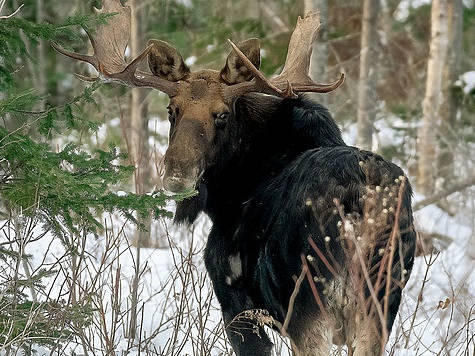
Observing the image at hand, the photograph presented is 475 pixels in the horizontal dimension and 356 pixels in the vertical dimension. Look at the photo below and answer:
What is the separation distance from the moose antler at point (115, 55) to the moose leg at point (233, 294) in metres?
1.18

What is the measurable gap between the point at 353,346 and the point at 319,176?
972 mm

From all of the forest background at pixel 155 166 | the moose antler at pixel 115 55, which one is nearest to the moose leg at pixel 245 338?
the forest background at pixel 155 166

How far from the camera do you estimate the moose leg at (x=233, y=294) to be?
5.32 metres

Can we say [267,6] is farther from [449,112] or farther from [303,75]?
[303,75]

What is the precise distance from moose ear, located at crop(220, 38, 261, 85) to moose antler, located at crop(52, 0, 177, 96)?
383 millimetres

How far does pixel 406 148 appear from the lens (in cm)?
1798

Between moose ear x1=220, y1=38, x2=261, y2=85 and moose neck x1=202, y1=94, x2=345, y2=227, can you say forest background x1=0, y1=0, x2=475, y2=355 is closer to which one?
moose neck x1=202, y1=94, x2=345, y2=227

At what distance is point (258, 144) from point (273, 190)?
0.70 meters

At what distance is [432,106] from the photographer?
14250 millimetres

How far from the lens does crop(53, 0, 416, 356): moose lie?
443 cm

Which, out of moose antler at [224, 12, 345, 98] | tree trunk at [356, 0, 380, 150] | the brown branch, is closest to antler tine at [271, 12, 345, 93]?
moose antler at [224, 12, 345, 98]

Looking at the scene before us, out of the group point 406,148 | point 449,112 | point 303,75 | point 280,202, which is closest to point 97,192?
point 280,202

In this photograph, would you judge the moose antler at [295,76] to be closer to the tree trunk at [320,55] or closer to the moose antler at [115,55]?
the moose antler at [115,55]

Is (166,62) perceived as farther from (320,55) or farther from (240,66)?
(320,55)
